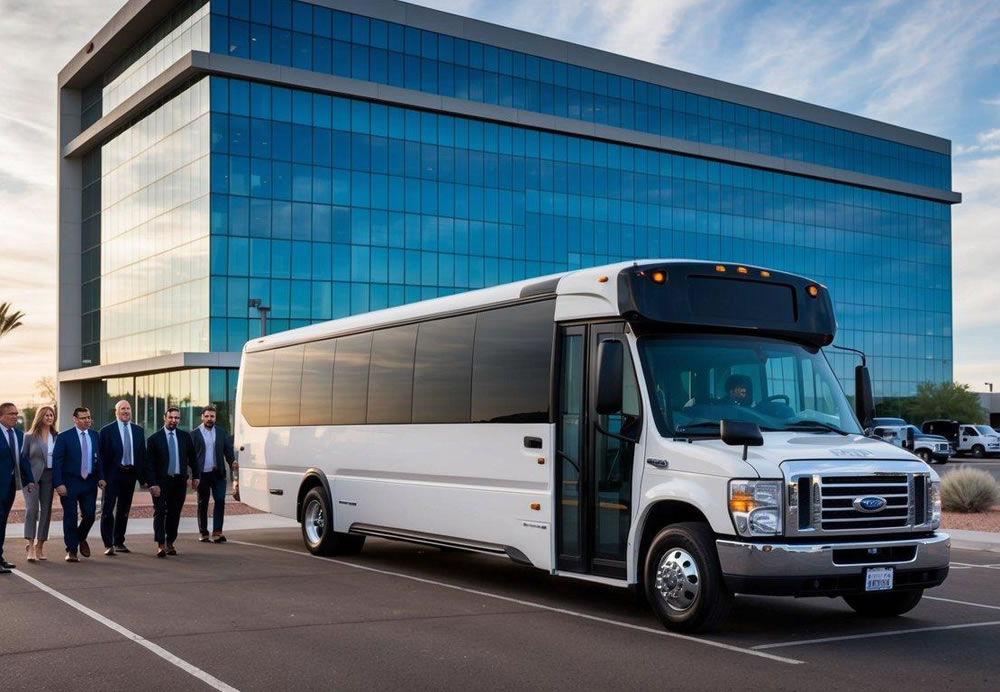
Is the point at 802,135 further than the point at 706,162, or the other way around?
the point at 802,135

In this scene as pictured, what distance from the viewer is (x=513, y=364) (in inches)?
442

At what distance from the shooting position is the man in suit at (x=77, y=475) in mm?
14180

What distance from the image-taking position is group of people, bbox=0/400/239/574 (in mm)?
13852

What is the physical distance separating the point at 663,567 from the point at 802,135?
68.4 m

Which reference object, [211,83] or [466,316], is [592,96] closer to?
[211,83]

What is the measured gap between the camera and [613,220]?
63.0 metres

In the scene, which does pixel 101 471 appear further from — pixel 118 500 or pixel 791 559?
pixel 791 559

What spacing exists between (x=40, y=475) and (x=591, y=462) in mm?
8085

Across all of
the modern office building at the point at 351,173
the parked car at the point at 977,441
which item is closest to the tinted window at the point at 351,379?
the modern office building at the point at 351,173

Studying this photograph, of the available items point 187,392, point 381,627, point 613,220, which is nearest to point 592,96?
point 613,220

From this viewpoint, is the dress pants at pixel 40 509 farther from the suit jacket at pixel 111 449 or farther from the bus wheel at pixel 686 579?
the bus wheel at pixel 686 579

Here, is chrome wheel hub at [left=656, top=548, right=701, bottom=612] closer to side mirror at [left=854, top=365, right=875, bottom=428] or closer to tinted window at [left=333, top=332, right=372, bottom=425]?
side mirror at [left=854, top=365, right=875, bottom=428]

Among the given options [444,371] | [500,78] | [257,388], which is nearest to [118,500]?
[257,388]

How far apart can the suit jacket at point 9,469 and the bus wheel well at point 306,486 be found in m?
3.59
